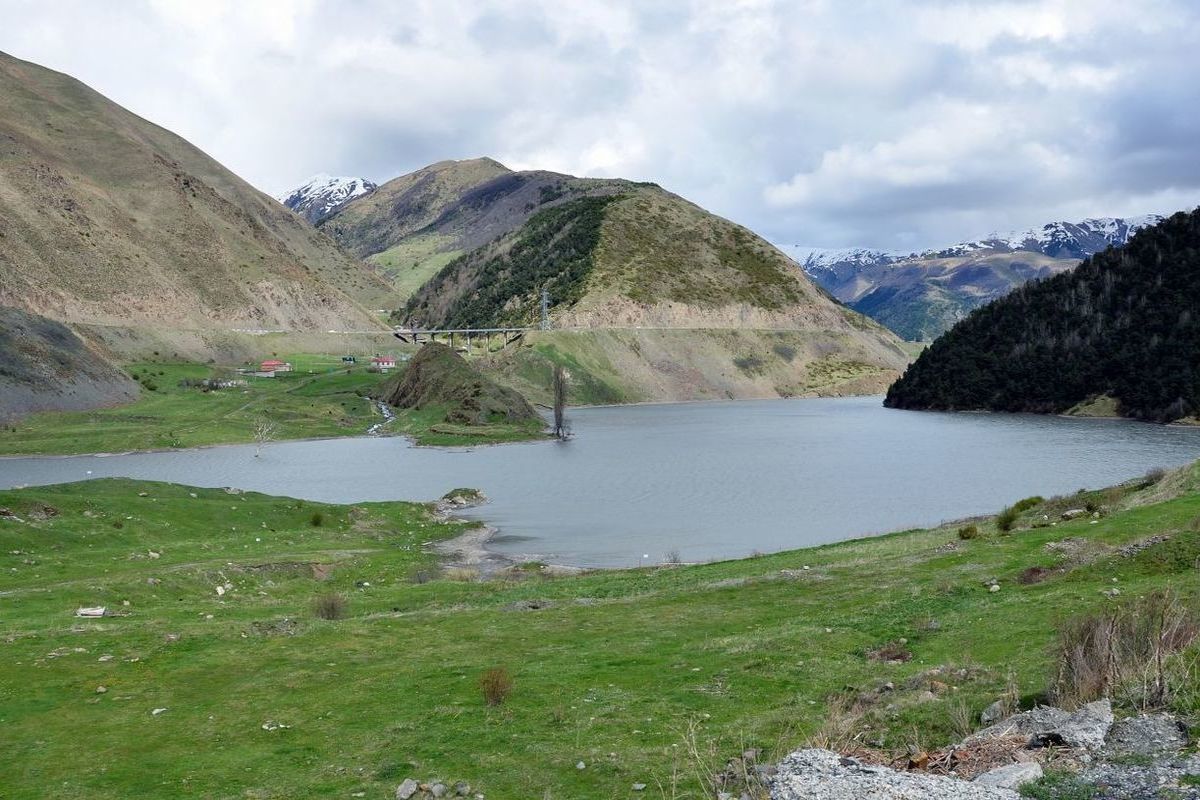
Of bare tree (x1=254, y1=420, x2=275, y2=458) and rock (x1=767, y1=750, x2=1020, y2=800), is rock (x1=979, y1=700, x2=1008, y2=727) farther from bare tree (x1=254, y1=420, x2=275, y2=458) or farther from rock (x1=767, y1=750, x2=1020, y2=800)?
bare tree (x1=254, y1=420, x2=275, y2=458)

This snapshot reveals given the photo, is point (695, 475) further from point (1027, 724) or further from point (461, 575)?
point (1027, 724)

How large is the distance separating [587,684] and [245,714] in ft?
23.0

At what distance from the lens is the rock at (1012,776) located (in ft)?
34.7

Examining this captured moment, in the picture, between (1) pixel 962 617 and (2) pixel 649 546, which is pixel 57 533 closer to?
(2) pixel 649 546

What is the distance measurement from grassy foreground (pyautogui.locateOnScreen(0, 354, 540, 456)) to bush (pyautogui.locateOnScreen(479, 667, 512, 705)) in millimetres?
115353

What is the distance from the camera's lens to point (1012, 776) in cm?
1073

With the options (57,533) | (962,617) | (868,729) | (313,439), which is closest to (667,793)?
(868,729)

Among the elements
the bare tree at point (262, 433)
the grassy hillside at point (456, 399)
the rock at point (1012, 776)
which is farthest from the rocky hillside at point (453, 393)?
the rock at point (1012, 776)

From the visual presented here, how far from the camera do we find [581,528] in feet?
229

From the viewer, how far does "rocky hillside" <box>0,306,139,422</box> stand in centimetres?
13162

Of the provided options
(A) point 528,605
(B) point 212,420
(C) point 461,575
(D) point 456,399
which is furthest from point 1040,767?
(D) point 456,399

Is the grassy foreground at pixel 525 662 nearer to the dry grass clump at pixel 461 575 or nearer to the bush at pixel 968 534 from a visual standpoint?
the bush at pixel 968 534

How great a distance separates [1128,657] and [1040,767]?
442 centimetres

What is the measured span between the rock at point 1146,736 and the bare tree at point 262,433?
403 ft
